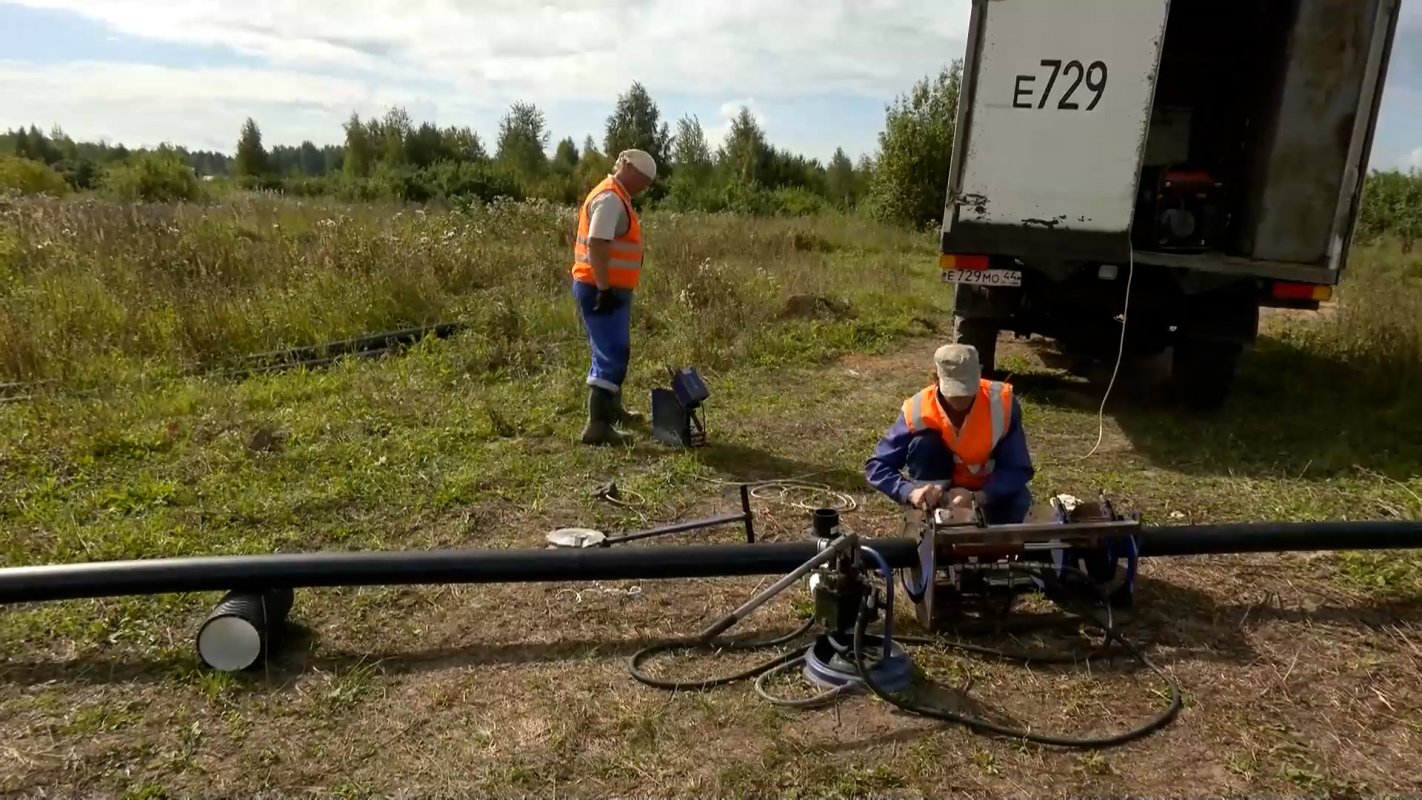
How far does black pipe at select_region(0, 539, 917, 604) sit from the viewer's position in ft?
9.41

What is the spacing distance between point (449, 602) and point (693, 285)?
250 inches

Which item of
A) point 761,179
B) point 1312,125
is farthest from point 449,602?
point 761,179

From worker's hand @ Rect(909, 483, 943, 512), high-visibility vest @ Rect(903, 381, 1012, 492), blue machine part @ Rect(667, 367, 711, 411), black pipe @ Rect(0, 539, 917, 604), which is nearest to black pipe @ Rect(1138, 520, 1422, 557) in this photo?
high-visibility vest @ Rect(903, 381, 1012, 492)

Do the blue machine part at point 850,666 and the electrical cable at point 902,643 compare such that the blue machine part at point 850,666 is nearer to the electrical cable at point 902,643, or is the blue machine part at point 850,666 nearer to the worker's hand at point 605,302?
the electrical cable at point 902,643

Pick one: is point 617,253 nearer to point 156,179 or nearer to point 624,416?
point 624,416

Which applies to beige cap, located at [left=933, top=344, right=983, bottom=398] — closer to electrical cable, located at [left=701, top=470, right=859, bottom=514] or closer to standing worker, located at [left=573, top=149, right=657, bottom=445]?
electrical cable, located at [left=701, top=470, right=859, bottom=514]

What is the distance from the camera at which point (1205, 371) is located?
6.08 meters

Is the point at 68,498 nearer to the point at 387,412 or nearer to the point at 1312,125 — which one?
the point at 387,412

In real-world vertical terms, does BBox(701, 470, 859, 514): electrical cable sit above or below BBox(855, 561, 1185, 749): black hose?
above

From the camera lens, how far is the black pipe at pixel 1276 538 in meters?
3.24

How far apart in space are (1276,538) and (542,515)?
3071 mm

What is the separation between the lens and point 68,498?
4.21 m

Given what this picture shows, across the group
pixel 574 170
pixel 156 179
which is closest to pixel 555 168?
pixel 574 170

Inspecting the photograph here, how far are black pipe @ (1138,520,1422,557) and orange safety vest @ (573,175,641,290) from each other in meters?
3.06
